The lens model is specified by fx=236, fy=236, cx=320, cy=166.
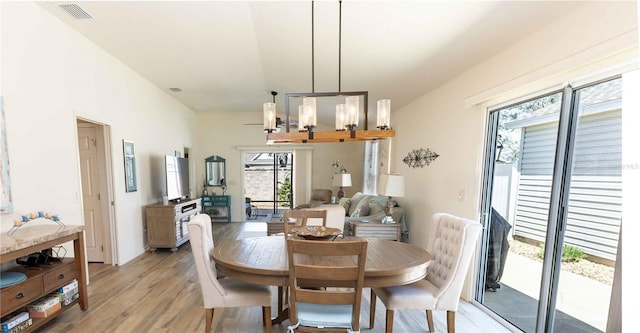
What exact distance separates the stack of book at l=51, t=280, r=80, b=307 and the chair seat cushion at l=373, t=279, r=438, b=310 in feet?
9.00

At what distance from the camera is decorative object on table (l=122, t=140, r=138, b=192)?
3.49 m

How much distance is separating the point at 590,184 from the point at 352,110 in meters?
1.70

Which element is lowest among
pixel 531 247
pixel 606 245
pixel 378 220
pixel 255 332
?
pixel 255 332

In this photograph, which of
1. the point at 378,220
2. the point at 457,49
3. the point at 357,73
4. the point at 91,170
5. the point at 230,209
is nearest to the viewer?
the point at 457,49

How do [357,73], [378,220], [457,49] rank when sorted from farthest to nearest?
[378,220]
[357,73]
[457,49]

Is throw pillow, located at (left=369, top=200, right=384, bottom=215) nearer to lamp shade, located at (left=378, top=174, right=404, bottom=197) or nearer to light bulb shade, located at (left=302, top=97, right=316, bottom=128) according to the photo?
lamp shade, located at (left=378, top=174, right=404, bottom=197)

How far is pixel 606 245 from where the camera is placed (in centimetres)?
149

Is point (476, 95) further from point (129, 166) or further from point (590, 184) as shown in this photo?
point (129, 166)

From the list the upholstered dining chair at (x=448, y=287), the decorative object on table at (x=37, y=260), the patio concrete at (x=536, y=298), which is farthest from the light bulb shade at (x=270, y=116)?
the patio concrete at (x=536, y=298)

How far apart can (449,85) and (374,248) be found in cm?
220

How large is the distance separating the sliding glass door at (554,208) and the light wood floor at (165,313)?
47 centimetres

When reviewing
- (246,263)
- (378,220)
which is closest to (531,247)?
(378,220)

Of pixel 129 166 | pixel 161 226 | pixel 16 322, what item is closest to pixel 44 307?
pixel 16 322

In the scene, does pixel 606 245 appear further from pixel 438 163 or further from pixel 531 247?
pixel 438 163
